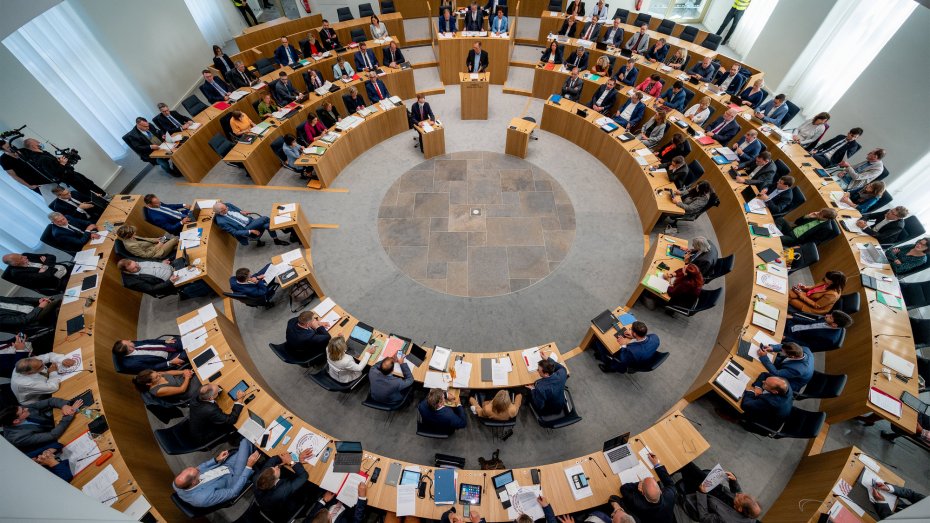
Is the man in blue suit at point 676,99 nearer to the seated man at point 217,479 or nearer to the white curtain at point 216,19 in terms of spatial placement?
the seated man at point 217,479

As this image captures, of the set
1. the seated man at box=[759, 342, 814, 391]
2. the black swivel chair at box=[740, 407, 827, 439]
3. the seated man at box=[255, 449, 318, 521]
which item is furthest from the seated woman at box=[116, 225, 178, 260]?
the seated man at box=[759, 342, 814, 391]

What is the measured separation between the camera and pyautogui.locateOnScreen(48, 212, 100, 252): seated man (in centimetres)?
681

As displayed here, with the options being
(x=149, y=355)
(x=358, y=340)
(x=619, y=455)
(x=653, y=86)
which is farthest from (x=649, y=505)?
(x=653, y=86)

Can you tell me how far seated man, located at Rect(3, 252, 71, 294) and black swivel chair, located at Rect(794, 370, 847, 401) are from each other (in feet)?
42.3

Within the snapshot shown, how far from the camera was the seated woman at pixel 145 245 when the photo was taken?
6879 mm

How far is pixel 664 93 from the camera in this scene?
1166 centimetres

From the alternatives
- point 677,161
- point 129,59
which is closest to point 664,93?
point 677,161

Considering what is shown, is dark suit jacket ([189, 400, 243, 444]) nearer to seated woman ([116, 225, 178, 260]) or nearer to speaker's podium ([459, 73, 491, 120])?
seated woman ([116, 225, 178, 260])

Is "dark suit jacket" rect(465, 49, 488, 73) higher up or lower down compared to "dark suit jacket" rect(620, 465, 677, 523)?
higher up

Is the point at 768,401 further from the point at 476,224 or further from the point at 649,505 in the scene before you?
the point at 476,224

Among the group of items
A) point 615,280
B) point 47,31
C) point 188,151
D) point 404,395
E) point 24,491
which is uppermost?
point 47,31

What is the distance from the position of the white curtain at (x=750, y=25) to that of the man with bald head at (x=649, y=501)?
54.8ft

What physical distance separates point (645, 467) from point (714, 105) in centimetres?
1050

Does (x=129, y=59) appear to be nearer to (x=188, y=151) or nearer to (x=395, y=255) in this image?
(x=188, y=151)
